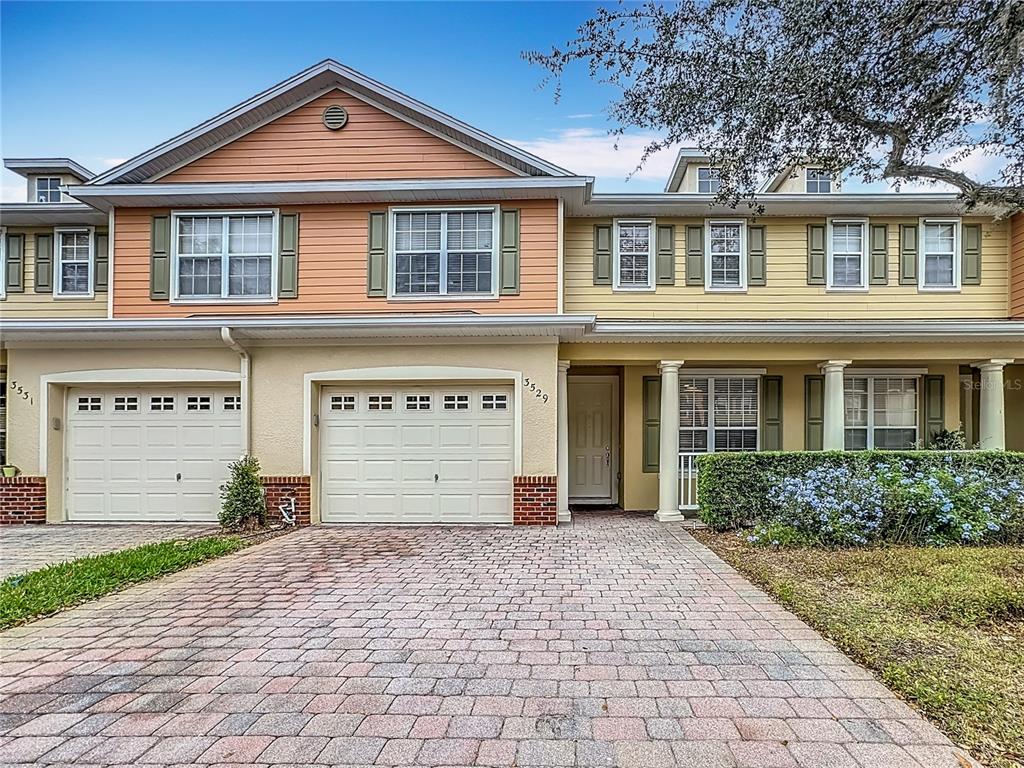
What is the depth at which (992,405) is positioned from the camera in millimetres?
9656

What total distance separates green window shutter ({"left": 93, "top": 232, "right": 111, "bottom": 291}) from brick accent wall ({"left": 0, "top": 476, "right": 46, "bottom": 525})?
3895mm

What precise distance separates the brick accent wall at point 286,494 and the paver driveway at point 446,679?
3155mm

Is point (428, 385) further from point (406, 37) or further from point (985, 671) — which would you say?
point (985, 671)

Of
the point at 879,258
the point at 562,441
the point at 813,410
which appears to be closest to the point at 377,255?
the point at 562,441

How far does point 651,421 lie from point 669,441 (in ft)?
4.56

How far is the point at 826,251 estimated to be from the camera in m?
11.0

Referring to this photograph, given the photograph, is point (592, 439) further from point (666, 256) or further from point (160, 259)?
point (160, 259)

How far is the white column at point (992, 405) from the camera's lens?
31.3 ft

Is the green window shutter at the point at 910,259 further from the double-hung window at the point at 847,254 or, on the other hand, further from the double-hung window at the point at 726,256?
the double-hung window at the point at 726,256

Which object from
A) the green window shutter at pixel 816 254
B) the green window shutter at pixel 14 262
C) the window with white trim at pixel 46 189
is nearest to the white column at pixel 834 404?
the green window shutter at pixel 816 254

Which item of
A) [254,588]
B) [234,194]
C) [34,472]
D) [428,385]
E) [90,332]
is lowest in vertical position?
[254,588]

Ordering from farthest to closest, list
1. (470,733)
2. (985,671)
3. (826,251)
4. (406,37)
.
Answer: (826,251) → (406,37) → (985,671) → (470,733)

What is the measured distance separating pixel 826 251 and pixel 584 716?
34.4ft

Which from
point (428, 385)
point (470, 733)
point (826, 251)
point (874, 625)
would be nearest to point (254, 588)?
point (470, 733)
